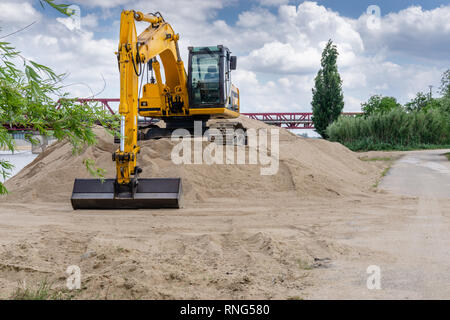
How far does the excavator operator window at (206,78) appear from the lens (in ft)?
41.2

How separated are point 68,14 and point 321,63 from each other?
33.8 metres

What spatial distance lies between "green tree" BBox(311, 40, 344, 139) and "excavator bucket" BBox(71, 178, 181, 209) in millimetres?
27867

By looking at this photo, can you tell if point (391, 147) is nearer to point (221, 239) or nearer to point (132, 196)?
point (132, 196)

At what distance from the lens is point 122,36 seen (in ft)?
28.5

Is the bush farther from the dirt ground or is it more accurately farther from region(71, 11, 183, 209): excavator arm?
region(71, 11, 183, 209): excavator arm

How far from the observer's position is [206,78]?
12.6 m

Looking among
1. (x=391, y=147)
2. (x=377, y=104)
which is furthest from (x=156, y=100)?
(x=377, y=104)

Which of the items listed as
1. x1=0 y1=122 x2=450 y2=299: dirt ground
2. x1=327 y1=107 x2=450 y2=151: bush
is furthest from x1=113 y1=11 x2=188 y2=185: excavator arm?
x1=327 y1=107 x2=450 y2=151: bush

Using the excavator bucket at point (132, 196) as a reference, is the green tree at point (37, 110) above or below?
above

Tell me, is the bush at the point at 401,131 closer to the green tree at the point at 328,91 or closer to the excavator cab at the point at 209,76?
the green tree at the point at 328,91

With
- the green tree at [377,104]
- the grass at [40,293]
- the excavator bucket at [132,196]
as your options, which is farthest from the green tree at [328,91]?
the grass at [40,293]
